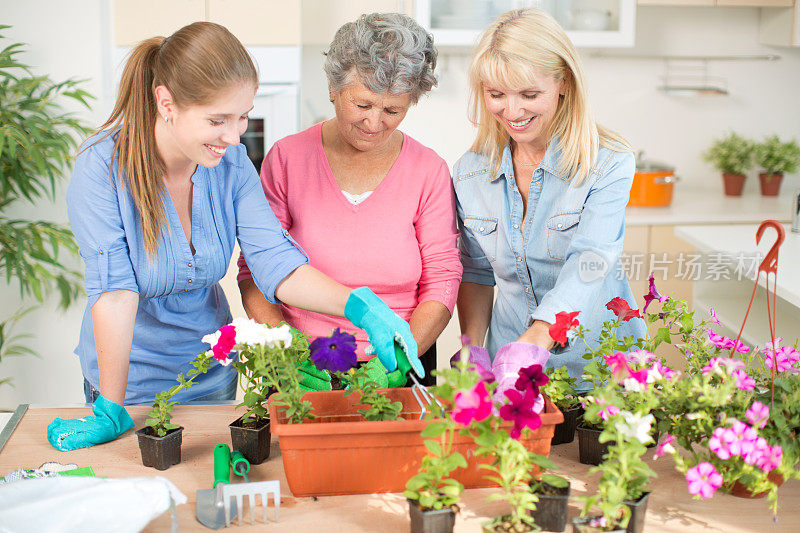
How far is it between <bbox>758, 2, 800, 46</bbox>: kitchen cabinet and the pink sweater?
8.56 feet

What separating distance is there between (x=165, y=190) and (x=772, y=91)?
338 cm

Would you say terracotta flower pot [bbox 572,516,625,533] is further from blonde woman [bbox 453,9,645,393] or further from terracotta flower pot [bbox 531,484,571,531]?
blonde woman [bbox 453,9,645,393]

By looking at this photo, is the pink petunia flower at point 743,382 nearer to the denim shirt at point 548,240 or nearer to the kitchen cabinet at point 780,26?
the denim shirt at point 548,240

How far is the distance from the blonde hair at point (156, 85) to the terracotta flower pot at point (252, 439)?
1.36ft

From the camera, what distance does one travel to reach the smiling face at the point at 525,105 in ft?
4.95

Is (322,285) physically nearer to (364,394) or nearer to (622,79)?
(364,394)

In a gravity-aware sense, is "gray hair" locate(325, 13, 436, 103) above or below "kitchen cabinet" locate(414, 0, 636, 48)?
below

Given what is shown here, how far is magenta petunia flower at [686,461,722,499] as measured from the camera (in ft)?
3.41

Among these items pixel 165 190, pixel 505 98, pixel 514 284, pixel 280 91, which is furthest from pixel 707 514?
pixel 280 91

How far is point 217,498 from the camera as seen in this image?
3.67 ft

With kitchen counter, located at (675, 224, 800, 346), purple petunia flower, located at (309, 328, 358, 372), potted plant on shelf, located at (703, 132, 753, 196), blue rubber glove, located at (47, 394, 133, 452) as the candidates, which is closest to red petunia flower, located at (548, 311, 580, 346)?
purple petunia flower, located at (309, 328, 358, 372)

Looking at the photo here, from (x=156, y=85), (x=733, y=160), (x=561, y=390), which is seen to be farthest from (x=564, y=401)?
(x=733, y=160)

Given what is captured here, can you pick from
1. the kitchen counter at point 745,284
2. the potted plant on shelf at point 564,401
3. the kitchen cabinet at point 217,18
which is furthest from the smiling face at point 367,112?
the kitchen cabinet at point 217,18

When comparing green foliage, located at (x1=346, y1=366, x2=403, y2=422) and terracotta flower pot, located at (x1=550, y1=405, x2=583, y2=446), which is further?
terracotta flower pot, located at (x1=550, y1=405, x2=583, y2=446)
